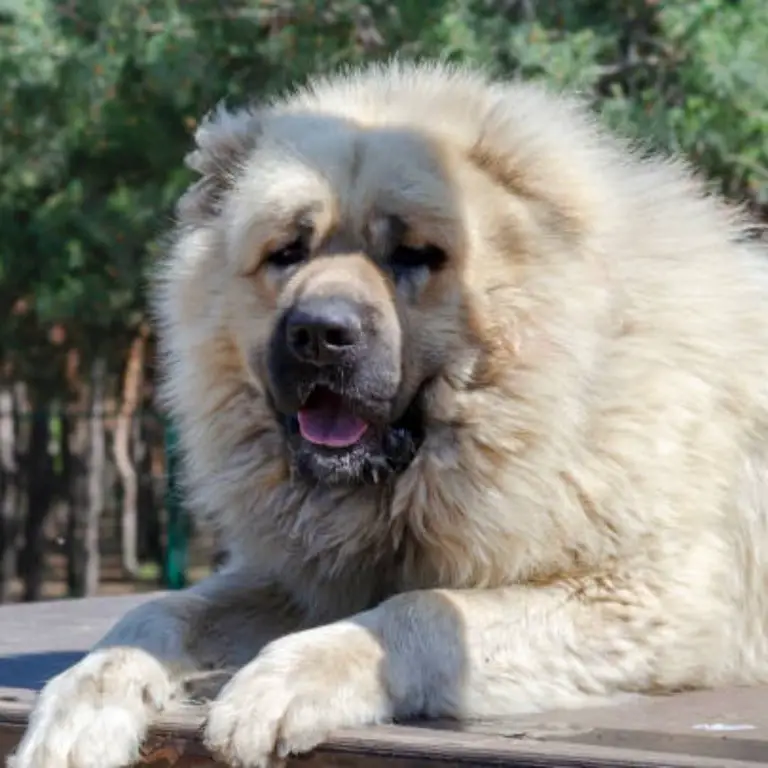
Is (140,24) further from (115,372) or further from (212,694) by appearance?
(212,694)

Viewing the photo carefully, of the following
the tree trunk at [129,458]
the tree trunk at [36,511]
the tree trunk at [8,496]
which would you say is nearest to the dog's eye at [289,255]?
the tree trunk at [129,458]

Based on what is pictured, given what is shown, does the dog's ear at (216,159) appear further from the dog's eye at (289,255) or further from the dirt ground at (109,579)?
the dirt ground at (109,579)

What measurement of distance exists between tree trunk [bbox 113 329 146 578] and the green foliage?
6.87 feet

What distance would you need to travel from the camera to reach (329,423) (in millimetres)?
4152

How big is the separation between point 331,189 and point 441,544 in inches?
34.4

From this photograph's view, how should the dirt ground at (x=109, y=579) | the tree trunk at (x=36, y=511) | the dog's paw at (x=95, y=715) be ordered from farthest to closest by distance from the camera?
the dirt ground at (x=109, y=579), the tree trunk at (x=36, y=511), the dog's paw at (x=95, y=715)

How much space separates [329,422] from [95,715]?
86cm

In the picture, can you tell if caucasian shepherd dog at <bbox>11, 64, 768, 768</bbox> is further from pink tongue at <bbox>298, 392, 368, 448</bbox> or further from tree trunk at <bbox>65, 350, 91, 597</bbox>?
tree trunk at <bbox>65, 350, 91, 597</bbox>

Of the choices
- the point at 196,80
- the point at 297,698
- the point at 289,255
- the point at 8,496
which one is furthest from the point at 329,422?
the point at 8,496

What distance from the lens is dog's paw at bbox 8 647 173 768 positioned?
370 centimetres

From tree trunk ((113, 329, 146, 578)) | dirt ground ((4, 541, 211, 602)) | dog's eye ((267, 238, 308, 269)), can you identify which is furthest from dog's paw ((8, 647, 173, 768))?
dirt ground ((4, 541, 211, 602))

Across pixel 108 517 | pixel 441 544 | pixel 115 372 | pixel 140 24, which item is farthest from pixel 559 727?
pixel 108 517

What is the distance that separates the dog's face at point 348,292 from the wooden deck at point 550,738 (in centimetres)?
72

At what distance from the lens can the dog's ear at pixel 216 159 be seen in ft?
14.9
